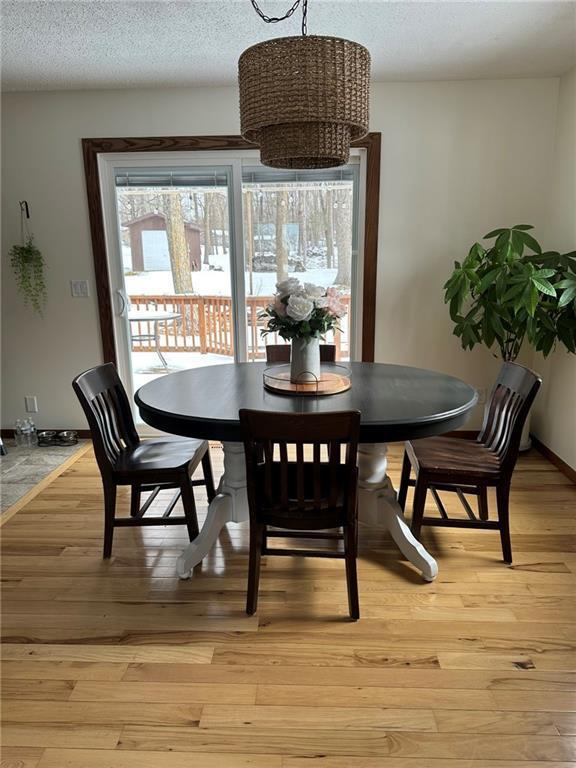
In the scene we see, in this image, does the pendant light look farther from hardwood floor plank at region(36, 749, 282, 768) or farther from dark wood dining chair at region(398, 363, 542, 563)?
hardwood floor plank at region(36, 749, 282, 768)

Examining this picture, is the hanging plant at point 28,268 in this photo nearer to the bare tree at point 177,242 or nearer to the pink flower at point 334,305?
the bare tree at point 177,242

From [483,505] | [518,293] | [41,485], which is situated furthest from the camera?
[41,485]

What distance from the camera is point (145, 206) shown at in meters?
3.71

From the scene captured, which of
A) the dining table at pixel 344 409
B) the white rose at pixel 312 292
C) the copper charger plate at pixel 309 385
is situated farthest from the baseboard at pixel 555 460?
the white rose at pixel 312 292

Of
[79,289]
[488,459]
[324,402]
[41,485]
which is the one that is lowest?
[41,485]

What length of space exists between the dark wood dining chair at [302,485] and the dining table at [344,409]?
5.0 inches

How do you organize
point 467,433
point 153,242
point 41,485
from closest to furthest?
point 41,485 < point 153,242 < point 467,433

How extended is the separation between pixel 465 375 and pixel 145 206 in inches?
105

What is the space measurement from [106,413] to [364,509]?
126 cm

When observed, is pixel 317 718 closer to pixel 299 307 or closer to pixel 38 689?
pixel 38 689

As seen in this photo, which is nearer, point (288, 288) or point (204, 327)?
point (288, 288)

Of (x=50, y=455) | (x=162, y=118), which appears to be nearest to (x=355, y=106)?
(x=162, y=118)

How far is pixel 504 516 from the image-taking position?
2.20 meters

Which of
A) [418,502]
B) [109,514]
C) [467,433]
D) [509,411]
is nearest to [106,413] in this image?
[109,514]
